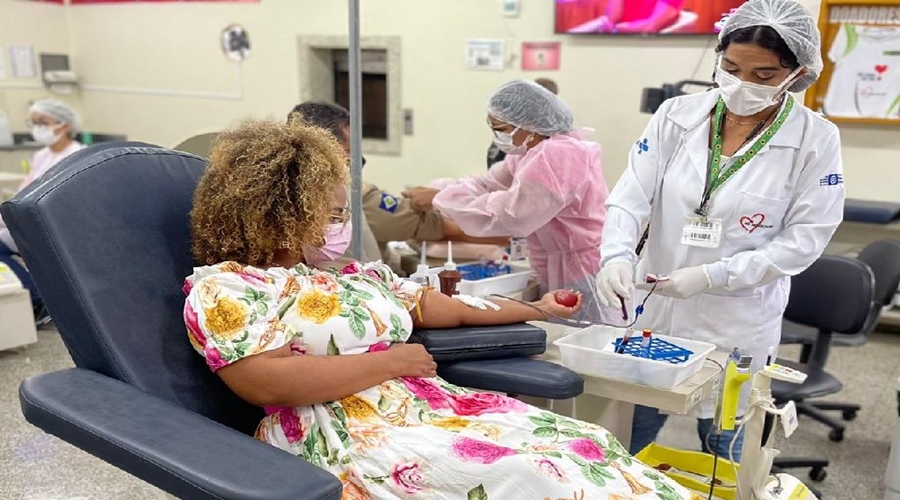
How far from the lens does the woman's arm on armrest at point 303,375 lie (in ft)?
3.97

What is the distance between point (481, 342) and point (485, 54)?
3529 millimetres

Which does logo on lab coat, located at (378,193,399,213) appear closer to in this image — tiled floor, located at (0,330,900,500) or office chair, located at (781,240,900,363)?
tiled floor, located at (0,330,900,500)

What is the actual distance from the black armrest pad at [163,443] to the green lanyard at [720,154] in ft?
3.59

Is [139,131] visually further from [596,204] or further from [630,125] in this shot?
[596,204]

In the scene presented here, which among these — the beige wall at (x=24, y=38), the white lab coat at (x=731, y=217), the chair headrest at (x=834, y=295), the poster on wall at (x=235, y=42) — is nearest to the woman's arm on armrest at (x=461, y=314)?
the white lab coat at (x=731, y=217)

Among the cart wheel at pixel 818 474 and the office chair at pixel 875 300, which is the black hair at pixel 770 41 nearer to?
the office chair at pixel 875 300

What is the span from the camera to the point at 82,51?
6344 millimetres

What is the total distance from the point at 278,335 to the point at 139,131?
566 centimetres

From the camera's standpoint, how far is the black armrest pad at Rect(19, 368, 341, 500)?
0.96 m

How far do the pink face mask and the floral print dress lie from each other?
0.05 m

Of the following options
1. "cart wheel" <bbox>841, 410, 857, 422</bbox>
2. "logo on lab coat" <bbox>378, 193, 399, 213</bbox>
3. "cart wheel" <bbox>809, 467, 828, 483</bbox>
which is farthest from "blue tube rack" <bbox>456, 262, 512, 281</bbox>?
"cart wheel" <bbox>841, 410, 857, 422</bbox>

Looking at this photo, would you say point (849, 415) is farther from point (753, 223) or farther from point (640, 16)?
point (640, 16)

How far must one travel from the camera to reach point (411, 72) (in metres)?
5.02

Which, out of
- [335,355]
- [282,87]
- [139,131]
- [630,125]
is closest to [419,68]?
[282,87]
